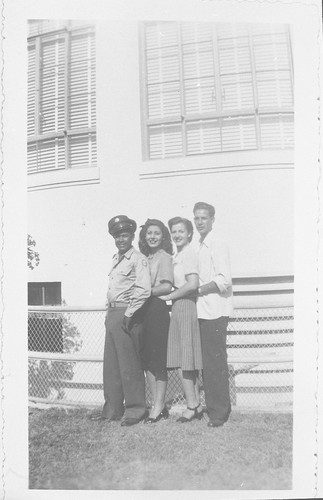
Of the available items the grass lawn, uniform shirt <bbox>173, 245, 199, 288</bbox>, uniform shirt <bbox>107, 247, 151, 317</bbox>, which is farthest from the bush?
uniform shirt <bbox>173, 245, 199, 288</bbox>

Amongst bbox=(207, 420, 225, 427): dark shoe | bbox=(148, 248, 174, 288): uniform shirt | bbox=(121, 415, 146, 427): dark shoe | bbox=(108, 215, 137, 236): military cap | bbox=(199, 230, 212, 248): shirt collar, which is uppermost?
bbox=(108, 215, 137, 236): military cap

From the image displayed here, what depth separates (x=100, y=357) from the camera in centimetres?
222

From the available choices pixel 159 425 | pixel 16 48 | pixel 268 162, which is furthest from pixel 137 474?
pixel 16 48

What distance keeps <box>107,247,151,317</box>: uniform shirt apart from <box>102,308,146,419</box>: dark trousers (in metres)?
0.06

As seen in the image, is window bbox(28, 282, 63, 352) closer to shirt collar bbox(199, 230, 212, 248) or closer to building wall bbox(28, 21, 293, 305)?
building wall bbox(28, 21, 293, 305)

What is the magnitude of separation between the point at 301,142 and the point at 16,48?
1.30 meters

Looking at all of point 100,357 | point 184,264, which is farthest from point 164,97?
point 100,357

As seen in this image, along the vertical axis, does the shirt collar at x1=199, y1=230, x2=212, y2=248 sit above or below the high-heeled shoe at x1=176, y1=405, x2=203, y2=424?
above

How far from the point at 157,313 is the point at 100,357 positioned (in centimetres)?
33

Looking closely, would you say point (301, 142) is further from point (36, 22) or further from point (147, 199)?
point (36, 22)

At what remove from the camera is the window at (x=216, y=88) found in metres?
2.15

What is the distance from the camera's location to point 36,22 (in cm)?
212

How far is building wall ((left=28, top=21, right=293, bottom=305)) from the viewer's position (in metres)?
2.14

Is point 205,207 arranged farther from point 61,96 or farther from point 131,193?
point 61,96
